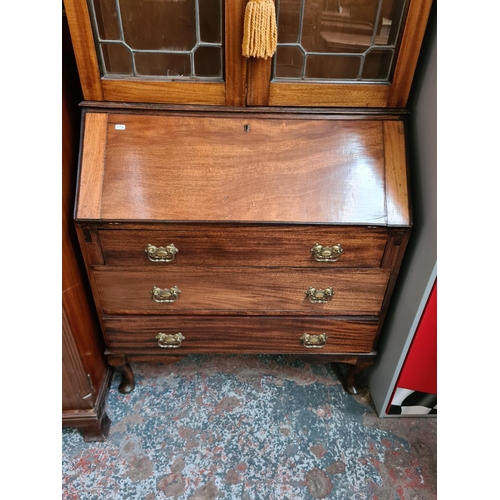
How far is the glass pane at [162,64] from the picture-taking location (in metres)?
1.15

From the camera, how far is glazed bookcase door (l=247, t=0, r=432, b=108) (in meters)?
1.09

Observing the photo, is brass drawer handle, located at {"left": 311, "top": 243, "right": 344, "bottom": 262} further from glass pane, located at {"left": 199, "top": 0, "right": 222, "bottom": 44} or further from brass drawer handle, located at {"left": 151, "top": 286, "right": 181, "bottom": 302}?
glass pane, located at {"left": 199, "top": 0, "right": 222, "bottom": 44}

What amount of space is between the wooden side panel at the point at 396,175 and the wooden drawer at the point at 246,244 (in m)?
0.06

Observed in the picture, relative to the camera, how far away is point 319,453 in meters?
1.39

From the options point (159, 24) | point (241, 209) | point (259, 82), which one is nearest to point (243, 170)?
point (241, 209)

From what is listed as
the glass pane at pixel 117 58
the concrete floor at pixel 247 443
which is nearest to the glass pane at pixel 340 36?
the glass pane at pixel 117 58

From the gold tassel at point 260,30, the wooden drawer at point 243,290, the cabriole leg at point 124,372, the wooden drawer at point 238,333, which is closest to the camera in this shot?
the gold tassel at point 260,30

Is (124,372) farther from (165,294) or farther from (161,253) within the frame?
(161,253)

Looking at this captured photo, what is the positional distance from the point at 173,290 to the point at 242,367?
23.6 inches

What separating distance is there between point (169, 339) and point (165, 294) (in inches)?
8.0

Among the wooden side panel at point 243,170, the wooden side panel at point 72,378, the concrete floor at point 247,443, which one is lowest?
the concrete floor at point 247,443

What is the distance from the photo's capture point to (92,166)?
1.14 m

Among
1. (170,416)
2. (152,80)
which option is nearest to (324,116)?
(152,80)

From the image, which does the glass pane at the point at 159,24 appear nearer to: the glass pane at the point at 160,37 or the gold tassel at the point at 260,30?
the glass pane at the point at 160,37
